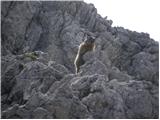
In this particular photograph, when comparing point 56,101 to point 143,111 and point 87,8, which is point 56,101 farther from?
point 87,8

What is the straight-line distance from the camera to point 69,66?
55.8 meters

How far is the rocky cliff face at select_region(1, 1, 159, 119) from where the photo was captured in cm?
2539

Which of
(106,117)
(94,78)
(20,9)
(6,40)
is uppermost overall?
(20,9)

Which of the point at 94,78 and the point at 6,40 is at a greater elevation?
the point at 6,40

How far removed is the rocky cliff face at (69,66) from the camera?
2539 centimetres

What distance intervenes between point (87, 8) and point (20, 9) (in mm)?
12813

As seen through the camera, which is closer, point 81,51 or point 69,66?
point 81,51

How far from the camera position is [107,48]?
5931cm

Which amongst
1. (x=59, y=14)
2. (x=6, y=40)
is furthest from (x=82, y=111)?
(x=59, y=14)

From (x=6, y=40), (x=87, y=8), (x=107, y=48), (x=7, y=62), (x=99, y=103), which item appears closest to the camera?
(x=99, y=103)

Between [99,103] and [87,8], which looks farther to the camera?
[87,8]

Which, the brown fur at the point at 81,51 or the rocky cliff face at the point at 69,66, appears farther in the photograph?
the brown fur at the point at 81,51

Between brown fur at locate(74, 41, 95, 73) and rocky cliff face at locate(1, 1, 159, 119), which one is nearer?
rocky cliff face at locate(1, 1, 159, 119)

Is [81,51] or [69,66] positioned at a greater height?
[69,66]
